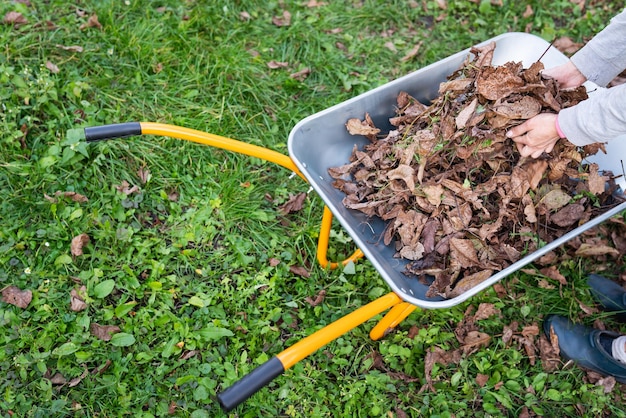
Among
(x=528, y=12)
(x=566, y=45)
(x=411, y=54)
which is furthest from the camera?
(x=528, y=12)

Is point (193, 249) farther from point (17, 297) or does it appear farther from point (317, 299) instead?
point (17, 297)

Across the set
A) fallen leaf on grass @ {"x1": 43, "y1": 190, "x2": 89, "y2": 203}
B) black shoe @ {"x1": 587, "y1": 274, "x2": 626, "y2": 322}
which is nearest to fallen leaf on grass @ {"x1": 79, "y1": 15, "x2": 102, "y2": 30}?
fallen leaf on grass @ {"x1": 43, "y1": 190, "x2": 89, "y2": 203}

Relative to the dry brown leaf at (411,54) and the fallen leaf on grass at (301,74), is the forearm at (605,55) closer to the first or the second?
the dry brown leaf at (411,54)

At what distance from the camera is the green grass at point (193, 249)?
2.57m

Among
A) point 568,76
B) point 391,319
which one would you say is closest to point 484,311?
point 391,319

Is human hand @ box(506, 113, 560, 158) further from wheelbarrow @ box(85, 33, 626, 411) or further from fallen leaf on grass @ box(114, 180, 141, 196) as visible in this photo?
fallen leaf on grass @ box(114, 180, 141, 196)

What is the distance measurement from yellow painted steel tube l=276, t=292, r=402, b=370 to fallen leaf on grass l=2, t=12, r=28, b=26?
9.95ft

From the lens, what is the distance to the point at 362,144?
2.53 meters

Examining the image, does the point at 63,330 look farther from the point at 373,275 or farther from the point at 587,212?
the point at 587,212

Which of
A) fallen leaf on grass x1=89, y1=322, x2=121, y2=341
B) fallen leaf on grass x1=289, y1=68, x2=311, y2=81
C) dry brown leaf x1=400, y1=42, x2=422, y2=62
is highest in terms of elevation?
dry brown leaf x1=400, y1=42, x2=422, y2=62

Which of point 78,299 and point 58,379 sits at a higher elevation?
point 78,299

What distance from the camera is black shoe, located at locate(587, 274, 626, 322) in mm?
2848

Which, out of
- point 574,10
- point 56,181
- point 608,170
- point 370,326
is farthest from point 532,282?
point 56,181

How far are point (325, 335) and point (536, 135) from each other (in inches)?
44.6
